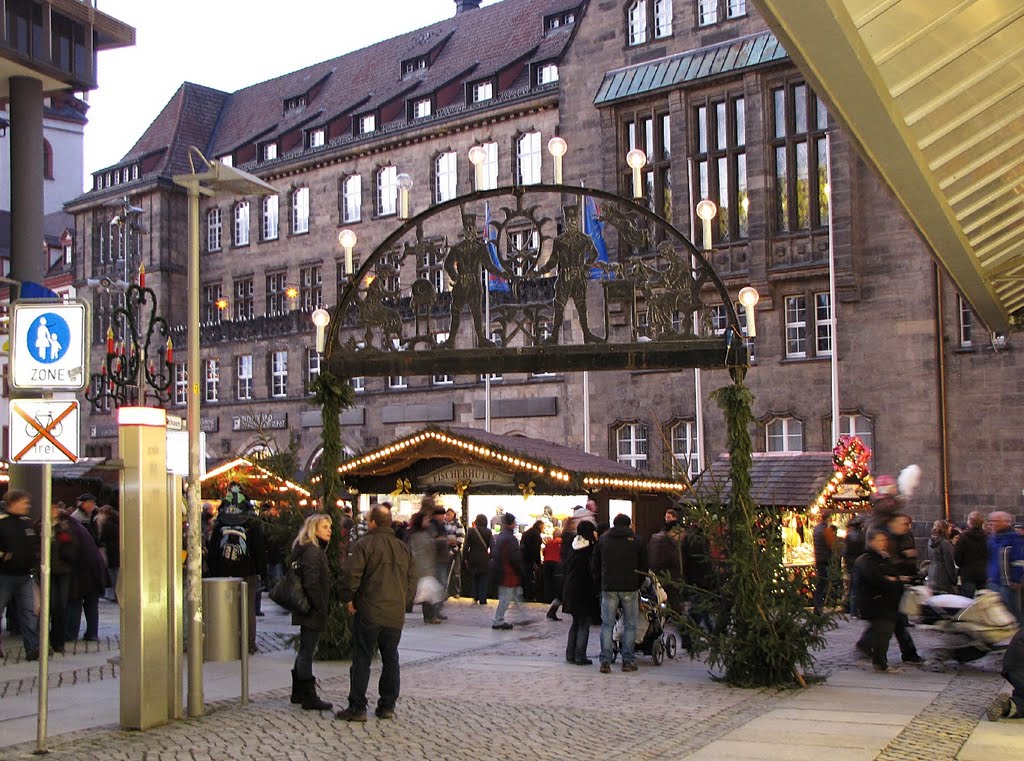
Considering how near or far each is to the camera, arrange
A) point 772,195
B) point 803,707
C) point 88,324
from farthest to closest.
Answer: point 772,195 < point 803,707 < point 88,324

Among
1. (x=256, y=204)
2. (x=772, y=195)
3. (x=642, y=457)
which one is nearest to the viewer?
(x=772, y=195)

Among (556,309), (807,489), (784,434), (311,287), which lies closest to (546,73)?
(311,287)

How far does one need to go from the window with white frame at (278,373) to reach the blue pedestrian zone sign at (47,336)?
128 feet

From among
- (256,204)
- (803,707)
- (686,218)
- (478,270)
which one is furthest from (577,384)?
(803,707)

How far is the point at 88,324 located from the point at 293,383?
3831 centimetres

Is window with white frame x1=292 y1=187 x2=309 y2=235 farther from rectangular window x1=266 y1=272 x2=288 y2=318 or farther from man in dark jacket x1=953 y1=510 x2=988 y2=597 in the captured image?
man in dark jacket x1=953 y1=510 x2=988 y2=597

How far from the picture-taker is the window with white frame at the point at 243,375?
5016cm

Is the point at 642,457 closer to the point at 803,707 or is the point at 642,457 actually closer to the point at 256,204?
the point at 256,204

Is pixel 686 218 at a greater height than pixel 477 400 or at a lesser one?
greater

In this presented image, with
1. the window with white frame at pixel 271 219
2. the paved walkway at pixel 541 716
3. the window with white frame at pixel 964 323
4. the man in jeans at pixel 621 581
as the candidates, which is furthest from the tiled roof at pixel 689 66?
the man in jeans at pixel 621 581

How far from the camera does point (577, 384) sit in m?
38.0

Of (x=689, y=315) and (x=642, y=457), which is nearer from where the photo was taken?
(x=689, y=315)

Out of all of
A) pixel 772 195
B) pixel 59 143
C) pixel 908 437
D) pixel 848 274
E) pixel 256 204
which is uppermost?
pixel 59 143

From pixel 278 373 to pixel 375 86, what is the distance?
37.0 feet
